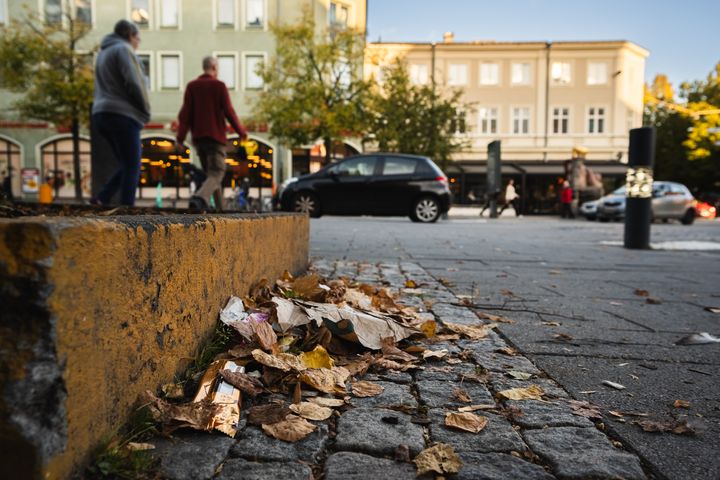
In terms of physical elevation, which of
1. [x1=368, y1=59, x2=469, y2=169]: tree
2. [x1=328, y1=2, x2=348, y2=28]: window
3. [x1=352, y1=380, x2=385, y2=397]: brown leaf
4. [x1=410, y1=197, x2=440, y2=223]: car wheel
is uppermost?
[x1=328, y1=2, x2=348, y2=28]: window

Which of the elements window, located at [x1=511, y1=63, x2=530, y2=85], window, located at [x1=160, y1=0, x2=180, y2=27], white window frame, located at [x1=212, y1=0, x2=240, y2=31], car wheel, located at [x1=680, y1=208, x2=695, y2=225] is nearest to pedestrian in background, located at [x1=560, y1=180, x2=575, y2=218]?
car wheel, located at [x1=680, y1=208, x2=695, y2=225]

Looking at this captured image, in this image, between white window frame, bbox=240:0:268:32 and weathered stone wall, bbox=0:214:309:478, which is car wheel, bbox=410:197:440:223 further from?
white window frame, bbox=240:0:268:32

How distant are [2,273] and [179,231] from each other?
68cm

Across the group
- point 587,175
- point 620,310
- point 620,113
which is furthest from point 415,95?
point 620,310

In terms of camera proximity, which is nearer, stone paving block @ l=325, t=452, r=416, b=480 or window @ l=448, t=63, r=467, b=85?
stone paving block @ l=325, t=452, r=416, b=480

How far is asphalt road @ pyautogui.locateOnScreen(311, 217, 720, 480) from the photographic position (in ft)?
5.43

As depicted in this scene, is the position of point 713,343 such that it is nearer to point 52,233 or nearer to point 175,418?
point 175,418

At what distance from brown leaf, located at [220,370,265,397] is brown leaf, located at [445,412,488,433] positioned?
577 mm

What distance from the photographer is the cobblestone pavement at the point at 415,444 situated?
1.31m

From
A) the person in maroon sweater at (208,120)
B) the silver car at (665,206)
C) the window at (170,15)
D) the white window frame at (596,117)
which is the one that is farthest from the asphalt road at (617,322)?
the white window frame at (596,117)

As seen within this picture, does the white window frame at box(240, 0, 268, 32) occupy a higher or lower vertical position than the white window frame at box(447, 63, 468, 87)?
higher

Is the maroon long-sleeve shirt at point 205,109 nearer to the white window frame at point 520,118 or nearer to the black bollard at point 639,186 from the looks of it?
the black bollard at point 639,186

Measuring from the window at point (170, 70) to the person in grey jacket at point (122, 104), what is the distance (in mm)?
27679

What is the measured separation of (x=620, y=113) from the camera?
37.9m
